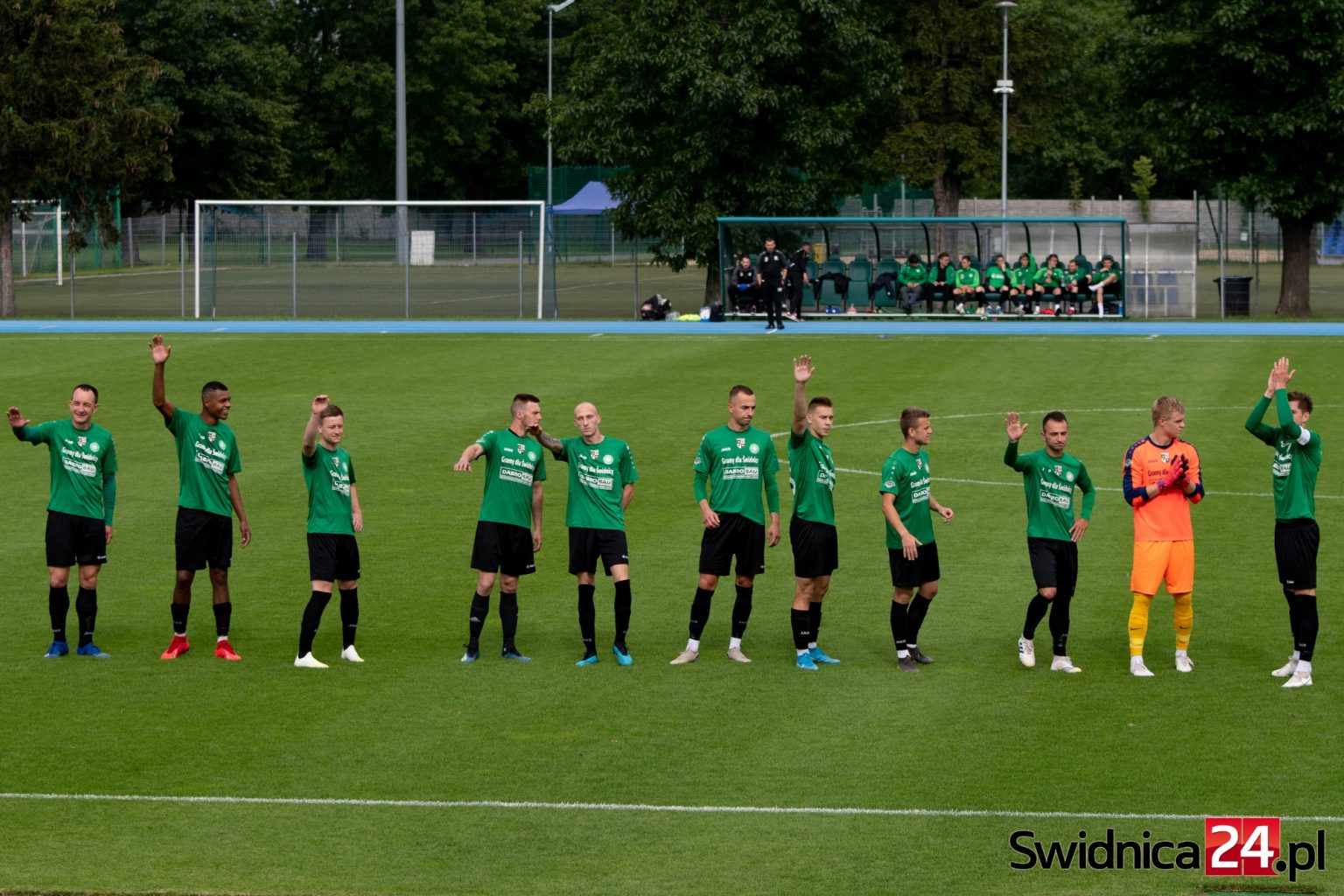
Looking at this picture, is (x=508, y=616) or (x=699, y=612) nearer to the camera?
(x=699, y=612)

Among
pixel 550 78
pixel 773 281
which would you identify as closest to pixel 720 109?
pixel 773 281

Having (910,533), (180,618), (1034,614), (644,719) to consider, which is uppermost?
(910,533)

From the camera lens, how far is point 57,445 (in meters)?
13.1

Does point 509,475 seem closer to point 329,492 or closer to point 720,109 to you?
point 329,492

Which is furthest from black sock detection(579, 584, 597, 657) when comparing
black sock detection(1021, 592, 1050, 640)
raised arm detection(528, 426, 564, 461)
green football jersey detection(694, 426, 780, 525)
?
black sock detection(1021, 592, 1050, 640)

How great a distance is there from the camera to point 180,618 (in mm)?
13188

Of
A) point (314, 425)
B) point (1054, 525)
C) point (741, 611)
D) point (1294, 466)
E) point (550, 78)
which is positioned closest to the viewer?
point (1294, 466)

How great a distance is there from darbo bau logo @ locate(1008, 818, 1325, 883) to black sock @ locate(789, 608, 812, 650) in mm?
3788

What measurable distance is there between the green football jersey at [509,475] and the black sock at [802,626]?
2000 millimetres

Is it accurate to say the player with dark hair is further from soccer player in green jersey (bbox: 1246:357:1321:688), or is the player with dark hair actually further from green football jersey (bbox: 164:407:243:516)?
green football jersey (bbox: 164:407:243:516)

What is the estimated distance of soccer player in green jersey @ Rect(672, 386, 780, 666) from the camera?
12.8 meters

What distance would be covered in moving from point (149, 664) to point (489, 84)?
80.7m

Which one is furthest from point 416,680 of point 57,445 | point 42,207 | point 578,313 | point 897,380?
point 42,207

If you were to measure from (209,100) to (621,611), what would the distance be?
63.1 meters
